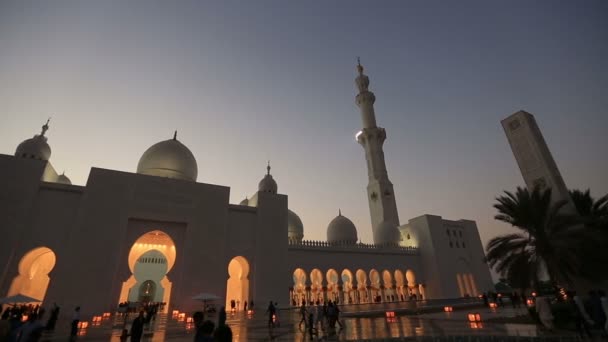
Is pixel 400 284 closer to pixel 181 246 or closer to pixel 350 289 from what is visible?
pixel 350 289

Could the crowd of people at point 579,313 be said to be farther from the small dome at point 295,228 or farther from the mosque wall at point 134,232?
the small dome at point 295,228

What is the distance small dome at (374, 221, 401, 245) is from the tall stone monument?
11261 millimetres

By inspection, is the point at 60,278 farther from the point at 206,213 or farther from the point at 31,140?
the point at 31,140

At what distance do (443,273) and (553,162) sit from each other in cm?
1190

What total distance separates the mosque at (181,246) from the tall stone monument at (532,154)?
363 inches

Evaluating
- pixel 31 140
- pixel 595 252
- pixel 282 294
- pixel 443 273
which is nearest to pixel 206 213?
pixel 282 294

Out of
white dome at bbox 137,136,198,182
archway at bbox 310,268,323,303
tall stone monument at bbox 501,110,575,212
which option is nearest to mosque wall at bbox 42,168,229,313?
white dome at bbox 137,136,198,182

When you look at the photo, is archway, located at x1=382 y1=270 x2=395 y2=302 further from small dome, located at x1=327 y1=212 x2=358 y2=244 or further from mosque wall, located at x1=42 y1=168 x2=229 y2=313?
mosque wall, located at x1=42 y1=168 x2=229 y2=313

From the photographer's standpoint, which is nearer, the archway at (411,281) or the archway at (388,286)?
the archway at (388,286)

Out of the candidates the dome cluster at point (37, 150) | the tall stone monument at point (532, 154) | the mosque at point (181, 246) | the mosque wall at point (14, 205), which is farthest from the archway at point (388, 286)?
the dome cluster at point (37, 150)

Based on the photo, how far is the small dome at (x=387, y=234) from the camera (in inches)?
1066

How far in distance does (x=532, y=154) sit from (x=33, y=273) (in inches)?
1186

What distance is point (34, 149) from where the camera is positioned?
17.9m

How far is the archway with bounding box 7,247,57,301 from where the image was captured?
14070 millimetres
